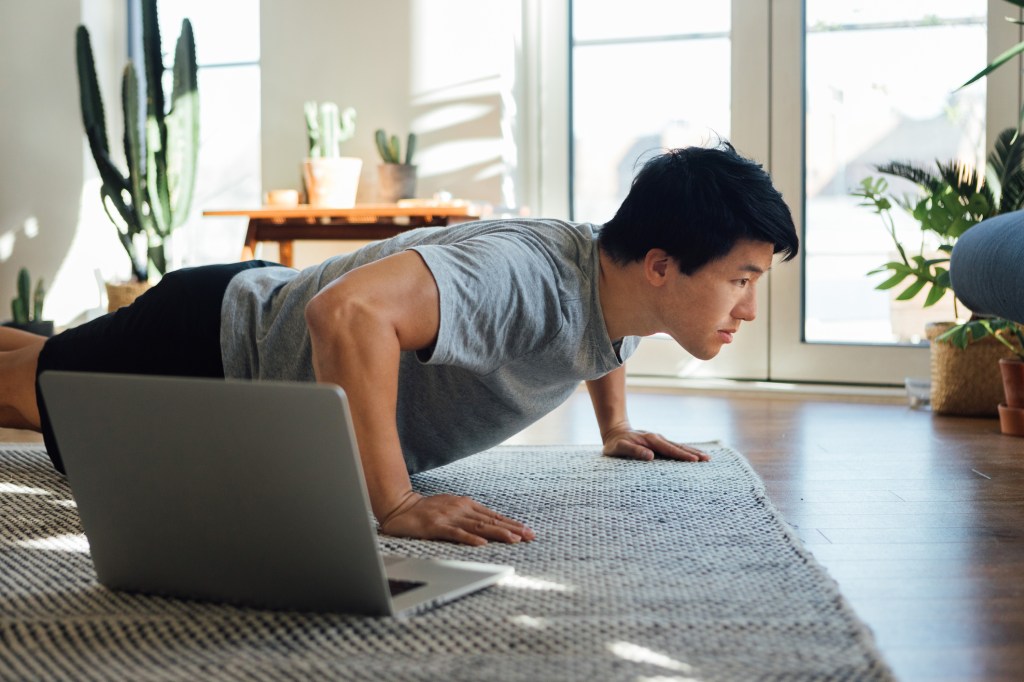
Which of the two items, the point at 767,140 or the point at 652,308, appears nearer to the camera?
the point at 652,308

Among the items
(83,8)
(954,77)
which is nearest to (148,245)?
(83,8)

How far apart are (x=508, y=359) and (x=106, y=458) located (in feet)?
1.56

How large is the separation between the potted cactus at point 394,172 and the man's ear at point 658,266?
186 centimetres

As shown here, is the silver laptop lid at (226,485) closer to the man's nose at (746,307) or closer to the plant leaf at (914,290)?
the man's nose at (746,307)

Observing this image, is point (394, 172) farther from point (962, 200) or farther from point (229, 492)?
point (229, 492)

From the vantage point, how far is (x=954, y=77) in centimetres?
288

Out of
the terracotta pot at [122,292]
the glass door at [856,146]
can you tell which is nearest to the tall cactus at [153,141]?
the terracotta pot at [122,292]

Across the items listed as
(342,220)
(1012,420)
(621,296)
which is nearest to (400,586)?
(621,296)

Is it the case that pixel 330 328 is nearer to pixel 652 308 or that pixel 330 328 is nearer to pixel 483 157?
pixel 652 308

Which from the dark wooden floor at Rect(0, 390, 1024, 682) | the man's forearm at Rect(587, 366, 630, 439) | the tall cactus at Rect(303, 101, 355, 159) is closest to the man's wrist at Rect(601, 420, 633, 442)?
the man's forearm at Rect(587, 366, 630, 439)

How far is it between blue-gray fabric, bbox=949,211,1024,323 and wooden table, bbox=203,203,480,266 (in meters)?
1.53

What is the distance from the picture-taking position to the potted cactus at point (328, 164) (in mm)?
3041

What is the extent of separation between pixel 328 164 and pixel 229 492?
2.19m

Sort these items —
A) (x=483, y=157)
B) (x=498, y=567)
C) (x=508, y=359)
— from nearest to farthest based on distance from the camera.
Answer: (x=498, y=567) → (x=508, y=359) → (x=483, y=157)
